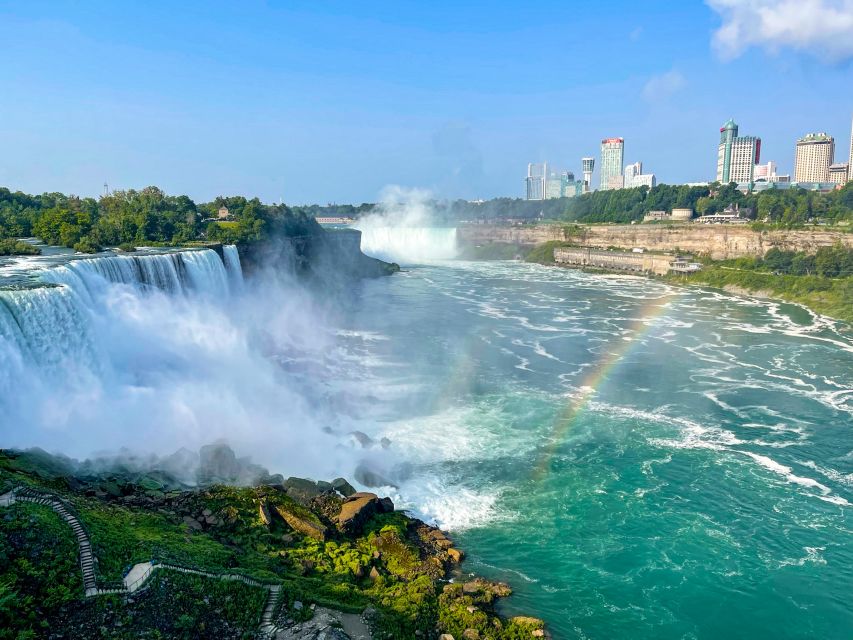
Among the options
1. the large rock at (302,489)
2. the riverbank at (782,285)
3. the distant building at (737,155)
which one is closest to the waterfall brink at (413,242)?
the riverbank at (782,285)

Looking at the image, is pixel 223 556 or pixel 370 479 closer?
pixel 223 556

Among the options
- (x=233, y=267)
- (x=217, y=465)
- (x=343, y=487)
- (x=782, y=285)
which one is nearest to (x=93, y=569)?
(x=217, y=465)

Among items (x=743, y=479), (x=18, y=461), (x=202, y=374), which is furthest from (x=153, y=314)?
(x=743, y=479)

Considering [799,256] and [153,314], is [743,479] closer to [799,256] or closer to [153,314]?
[153,314]

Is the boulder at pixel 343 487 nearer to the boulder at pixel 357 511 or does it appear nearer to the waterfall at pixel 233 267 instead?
the boulder at pixel 357 511

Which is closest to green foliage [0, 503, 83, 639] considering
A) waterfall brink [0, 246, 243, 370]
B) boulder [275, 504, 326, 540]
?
boulder [275, 504, 326, 540]

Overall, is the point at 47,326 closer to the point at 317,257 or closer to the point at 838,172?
the point at 317,257

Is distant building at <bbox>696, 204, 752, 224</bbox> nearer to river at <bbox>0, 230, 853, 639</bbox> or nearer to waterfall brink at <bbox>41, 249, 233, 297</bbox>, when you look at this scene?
river at <bbox>0, 230, 853, 639</bbox>
